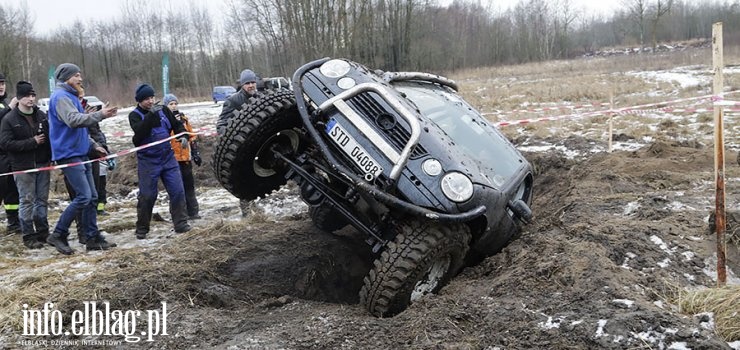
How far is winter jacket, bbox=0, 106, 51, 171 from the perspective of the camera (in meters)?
6.29

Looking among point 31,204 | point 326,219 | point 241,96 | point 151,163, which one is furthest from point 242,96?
point 31,204

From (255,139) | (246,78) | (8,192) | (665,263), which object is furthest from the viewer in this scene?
(246,78)

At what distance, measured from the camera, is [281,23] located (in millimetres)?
27625

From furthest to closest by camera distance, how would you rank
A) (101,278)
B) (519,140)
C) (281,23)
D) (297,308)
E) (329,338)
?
(281,23) < (519,140) < (101,278) < (297,308) < (329,338)

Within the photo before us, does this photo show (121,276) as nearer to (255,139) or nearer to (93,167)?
(255,139)

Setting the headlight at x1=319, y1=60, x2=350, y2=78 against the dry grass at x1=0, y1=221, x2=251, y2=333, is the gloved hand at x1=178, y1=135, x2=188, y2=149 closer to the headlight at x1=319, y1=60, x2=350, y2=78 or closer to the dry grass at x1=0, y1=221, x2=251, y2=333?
the dry grass at x1=0, y1=221, x2=251, y2=333

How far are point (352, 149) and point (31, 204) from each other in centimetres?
414

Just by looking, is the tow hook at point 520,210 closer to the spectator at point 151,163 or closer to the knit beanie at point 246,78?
the spectator at point 151,163

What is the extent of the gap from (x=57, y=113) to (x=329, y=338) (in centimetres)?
384

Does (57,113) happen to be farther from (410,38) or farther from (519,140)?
(410,38)

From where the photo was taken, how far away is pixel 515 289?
12.7 feet

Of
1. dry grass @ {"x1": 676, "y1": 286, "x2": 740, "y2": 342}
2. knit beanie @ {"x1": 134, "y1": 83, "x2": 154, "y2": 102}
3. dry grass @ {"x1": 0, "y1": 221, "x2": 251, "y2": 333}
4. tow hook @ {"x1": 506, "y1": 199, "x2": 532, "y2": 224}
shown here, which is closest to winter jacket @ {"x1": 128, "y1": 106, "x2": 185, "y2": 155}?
knit beanie @ {"x1": 134, "y1": 83, "x2": 154, "y2": 102}

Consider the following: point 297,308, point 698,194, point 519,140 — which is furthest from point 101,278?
point 519,140

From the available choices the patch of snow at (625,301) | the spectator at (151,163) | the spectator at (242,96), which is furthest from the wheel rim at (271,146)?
the patch of snow at (625,301)
